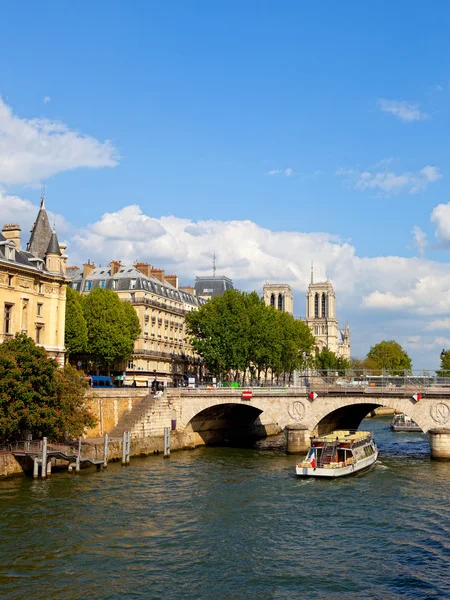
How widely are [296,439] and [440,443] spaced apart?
12.8 m

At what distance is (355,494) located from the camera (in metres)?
45.8

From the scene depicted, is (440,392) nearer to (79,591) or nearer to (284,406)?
(284,406)

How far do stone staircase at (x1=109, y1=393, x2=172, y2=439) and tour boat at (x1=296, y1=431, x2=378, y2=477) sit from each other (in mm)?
16476

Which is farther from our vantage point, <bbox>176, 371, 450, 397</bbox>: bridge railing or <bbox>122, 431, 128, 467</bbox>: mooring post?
A: <bbox>176, 371, 450, 397</bbox>: bridge railing

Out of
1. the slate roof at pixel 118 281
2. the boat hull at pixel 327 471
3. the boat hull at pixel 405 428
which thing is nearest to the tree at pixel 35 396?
the boat hull at pixel 327 471

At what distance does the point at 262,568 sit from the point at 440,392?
112 feet

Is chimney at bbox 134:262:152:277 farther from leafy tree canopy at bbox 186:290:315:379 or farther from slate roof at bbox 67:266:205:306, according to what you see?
leafy tree canopy at bbox 186:290:315:379

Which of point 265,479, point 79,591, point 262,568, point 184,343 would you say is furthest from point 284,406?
point 184,343

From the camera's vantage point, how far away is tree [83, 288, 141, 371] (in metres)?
84.2

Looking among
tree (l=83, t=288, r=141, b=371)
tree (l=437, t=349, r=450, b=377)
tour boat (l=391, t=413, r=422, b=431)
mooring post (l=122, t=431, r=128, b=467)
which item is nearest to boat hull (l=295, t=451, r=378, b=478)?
mooring post (l=122, t=431, r=128, b=467)

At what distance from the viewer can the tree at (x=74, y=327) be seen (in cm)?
7769

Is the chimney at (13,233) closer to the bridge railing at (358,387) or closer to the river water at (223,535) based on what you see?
the bridge railing at (358,387)

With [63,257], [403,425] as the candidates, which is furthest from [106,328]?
[403,425]

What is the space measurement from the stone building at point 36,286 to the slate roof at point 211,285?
7778 cm
